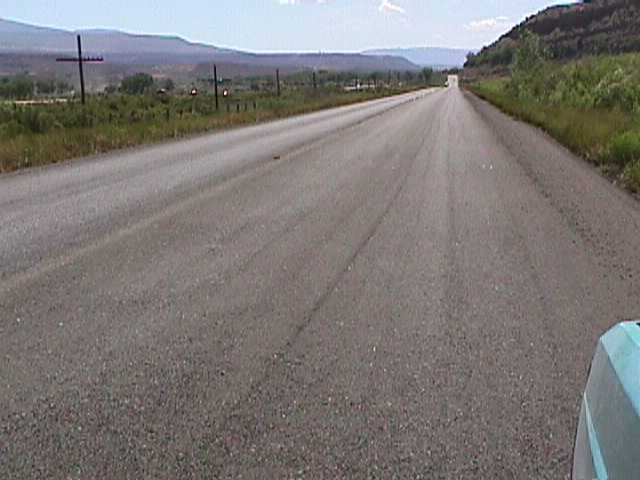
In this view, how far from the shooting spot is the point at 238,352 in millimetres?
4508

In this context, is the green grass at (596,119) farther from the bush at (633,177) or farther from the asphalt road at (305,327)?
the asphalt road at (305,327)

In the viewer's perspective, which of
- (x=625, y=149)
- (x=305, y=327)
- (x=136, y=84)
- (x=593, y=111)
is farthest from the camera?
(x=136, y=84)

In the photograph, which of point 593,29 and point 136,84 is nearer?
point 136,84

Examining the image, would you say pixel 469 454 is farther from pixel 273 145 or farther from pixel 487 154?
pixel 273 145

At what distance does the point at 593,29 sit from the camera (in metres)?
110

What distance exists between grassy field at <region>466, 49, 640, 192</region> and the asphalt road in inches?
122

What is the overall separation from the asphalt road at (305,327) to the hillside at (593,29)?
209ft

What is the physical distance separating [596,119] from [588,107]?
20.1 ft

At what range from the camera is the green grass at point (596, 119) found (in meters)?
13.1

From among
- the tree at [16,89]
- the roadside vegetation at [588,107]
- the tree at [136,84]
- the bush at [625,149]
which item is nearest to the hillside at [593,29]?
the roadside vegetation at [588,107]

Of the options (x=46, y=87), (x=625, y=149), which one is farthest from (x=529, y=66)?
(x=46, y=87)

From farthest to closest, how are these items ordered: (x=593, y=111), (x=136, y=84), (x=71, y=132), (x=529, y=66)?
1. (x=136, y=84)
2. (x=529, y=66)
3. (x=593, y=111)
4. (x=71, y=132)

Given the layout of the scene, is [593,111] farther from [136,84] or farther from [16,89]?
[136,84]

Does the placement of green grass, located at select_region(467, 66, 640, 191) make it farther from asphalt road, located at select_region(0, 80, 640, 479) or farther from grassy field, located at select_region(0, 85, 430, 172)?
grassy field, located at select_region(0, 85, 430, 172)
